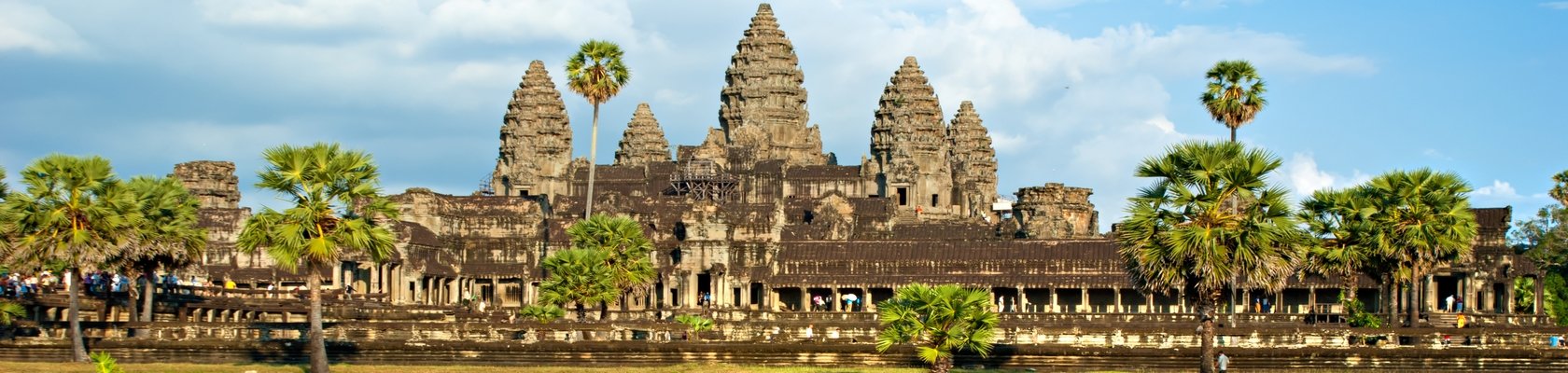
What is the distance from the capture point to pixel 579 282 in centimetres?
7612

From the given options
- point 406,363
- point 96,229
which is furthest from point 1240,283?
point 96,229

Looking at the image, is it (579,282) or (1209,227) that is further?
(579,282)

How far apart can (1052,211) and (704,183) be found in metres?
22.2

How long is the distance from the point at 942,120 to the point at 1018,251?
165 feet

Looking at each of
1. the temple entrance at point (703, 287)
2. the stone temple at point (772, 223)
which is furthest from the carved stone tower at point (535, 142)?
the temple entrance at point (703, 287)

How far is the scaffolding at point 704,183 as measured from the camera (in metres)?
127

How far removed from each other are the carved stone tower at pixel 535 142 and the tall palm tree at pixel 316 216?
8159cm

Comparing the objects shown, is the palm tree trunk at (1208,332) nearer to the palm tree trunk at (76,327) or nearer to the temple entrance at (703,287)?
the palm tree trunk at (76,327)

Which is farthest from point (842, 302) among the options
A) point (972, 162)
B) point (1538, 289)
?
point (972, 162)

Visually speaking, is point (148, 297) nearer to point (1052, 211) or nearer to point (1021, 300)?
point (1021, 300)

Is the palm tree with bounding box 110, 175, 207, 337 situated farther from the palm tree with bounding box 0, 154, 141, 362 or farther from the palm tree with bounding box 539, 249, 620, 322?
the palm tree with bounding box 539, 249, 620, 322

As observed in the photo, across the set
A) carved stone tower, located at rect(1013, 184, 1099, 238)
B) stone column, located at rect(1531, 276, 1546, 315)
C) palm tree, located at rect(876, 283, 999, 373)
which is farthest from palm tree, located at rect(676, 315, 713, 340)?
carved stone tower, located at rect(1013, 184, 1099, 238)

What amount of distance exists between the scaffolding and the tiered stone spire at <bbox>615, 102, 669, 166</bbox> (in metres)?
27.1

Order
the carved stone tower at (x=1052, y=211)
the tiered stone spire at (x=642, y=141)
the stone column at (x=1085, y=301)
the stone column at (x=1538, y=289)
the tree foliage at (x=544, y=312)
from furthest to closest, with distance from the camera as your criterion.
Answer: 1. the tiered stone spire at (x=642, y=141)
2. the carved stone tower at (x=1052, y=211)
3. the stone column at (x=1085, y=301)
4. the stone column at (x=1538, y=289)
5. the tree foliage at (x=544, y=312)
